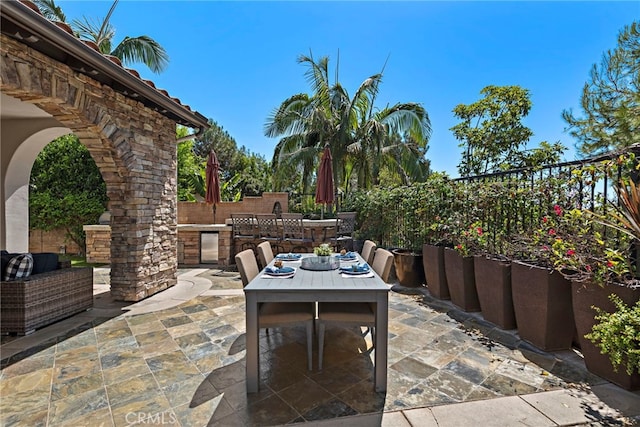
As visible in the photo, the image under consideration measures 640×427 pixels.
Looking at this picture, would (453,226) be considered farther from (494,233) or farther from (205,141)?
(205,141)

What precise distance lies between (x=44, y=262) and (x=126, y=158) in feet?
5.69

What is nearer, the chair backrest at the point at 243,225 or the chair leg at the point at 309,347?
the chair leg at the point at 309,347

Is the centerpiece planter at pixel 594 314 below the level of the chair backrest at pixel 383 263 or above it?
below

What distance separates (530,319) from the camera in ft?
9.97

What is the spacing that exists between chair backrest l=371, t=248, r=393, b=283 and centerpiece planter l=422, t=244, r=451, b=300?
1703 mm

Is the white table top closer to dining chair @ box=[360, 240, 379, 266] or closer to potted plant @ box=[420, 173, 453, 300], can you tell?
dining chair @ box=[360, 240, 379, 266]

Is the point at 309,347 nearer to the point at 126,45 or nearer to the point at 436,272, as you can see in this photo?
the point at 436,272

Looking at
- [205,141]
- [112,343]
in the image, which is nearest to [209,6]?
[112,343]

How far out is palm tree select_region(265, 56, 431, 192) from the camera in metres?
10.0

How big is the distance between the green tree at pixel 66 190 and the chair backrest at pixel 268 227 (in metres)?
6.17

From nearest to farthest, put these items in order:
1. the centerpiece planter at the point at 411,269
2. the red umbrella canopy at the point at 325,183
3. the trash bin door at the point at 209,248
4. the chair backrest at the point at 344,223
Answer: the centerpiece planter at the point at 411,269, the red umbrella canopy at the point at 325,183, the chair backrest at the point at 344,223, the trash bin door at the point at 209,248

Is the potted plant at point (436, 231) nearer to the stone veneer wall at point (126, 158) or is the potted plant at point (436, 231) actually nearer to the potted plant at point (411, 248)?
the potted plant at point (411, 248)

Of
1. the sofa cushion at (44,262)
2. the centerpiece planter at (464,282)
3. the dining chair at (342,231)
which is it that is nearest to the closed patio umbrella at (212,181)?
the dining chair at (342,231)

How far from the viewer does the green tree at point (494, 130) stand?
9258 mm
